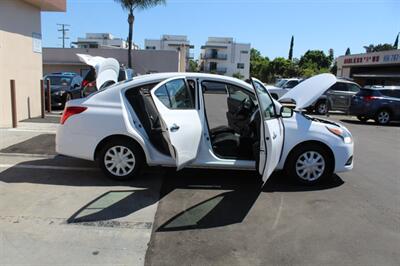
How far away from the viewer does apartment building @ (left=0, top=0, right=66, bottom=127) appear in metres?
10.4

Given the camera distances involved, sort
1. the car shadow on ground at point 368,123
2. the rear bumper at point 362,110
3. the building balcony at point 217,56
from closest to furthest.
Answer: the rear bumper at point 362,110 → the car shadow on ground at point 368,123 → the building balcony at point 217,56

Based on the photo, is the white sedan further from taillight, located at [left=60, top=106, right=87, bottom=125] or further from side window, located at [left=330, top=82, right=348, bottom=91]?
side window, located at [left=330, top=82, right=348, bottom=91]

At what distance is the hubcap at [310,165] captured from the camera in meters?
5.88

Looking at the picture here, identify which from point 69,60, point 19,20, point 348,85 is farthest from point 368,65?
point 19,20

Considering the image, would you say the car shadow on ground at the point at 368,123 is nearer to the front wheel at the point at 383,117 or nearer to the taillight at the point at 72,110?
the front wheel at the point at 383,117

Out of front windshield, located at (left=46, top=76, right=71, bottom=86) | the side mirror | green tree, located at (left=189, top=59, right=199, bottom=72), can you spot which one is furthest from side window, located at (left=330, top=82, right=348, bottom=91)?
green tree, located at (left=189, top=59, right=199, bottom=72)

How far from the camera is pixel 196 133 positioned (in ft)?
17.6

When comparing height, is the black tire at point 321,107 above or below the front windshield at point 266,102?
below

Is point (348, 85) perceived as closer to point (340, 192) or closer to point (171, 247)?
point (340, 192)

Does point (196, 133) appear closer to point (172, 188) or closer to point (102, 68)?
point (172, 188)

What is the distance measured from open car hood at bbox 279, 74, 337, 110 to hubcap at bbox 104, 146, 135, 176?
2.67 meters

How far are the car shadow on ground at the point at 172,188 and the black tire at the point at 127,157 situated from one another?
110 mm

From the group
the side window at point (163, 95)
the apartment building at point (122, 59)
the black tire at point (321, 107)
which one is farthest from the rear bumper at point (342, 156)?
the apartment building at point (122, 59)

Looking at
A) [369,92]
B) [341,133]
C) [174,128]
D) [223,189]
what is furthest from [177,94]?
[369,92]
